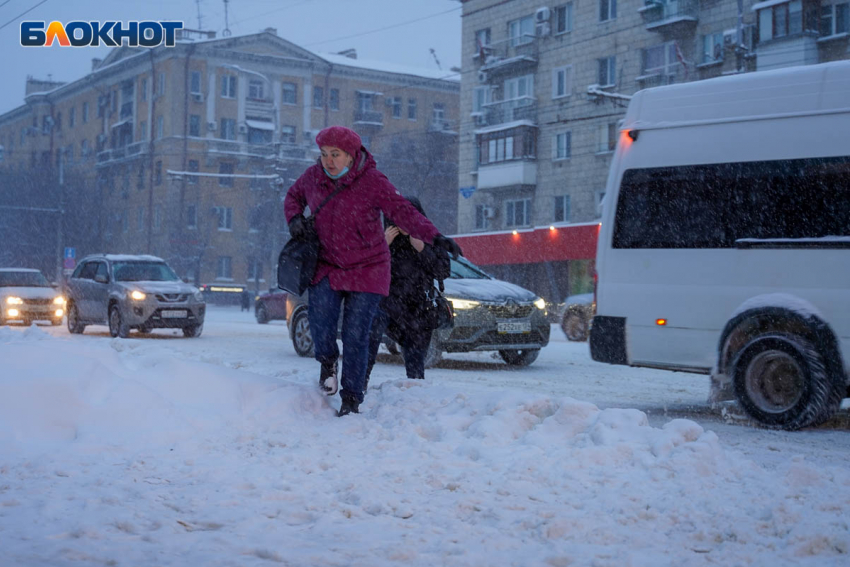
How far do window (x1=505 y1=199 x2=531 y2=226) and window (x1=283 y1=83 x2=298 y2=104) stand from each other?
2917 cm

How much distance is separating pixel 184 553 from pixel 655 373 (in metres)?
10.2

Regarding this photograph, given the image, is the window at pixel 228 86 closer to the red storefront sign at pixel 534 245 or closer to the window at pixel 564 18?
the window at pixel 564 18

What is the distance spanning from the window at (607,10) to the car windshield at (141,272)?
23710 mm

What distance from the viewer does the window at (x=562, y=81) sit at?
39500mm

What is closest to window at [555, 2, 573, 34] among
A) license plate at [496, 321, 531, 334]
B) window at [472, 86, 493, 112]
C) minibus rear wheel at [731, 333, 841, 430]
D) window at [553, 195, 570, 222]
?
window at [472, 86, 493, 112]

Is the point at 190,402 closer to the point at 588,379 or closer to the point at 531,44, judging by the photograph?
the point at 588,379

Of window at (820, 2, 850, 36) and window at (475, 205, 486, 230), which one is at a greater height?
window at (820, 2, 850, 36)

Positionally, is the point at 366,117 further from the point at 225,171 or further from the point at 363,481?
the point at 363,481

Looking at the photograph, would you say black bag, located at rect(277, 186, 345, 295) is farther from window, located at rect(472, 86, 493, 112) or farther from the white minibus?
window, located at rect(472, 86, 493, 112)

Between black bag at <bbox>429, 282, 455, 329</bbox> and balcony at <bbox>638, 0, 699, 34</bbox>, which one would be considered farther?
balcony at <bbox>638, 0, 699, 34</bbox>

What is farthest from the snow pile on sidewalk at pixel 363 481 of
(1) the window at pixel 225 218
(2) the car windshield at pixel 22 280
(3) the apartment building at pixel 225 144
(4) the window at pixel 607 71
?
(1) the window at pixel 225 218

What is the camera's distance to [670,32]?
35.2 meters

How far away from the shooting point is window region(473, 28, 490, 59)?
43.2m

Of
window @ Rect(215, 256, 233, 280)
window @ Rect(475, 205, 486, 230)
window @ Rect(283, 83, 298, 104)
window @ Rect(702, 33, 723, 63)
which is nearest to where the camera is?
window @ Rect(702, 33, 723, 63)
